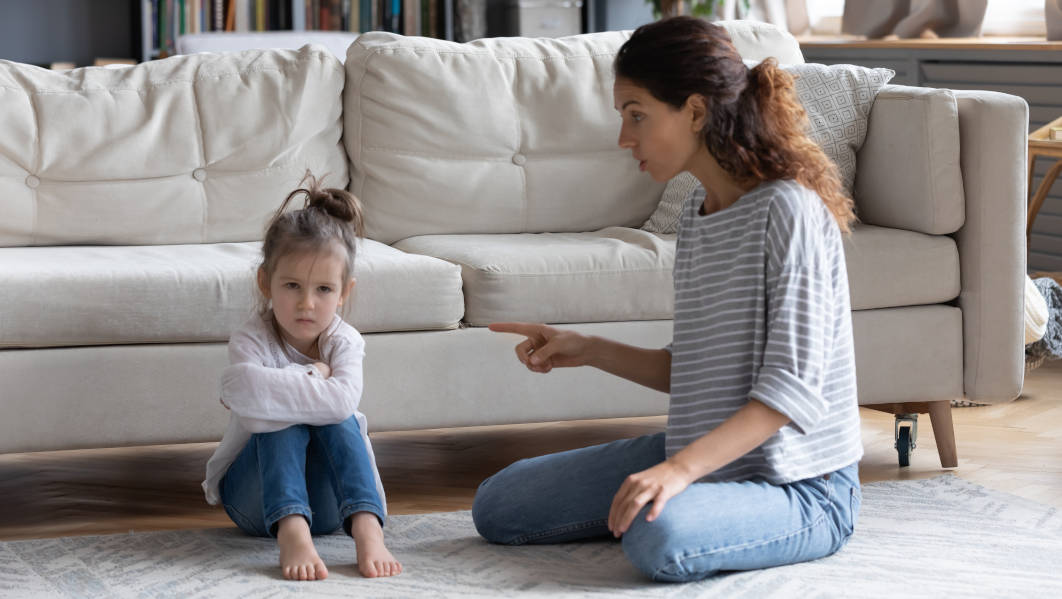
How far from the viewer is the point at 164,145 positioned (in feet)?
8.91

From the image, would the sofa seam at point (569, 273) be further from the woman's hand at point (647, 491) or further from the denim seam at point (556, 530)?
the woman's hand at point (647, 491)

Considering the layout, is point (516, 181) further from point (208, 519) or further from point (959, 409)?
point (959, 409)

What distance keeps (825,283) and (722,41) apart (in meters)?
0.35

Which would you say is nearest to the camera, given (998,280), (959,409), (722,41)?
(722,41)

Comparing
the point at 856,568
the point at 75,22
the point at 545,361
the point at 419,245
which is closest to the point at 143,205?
the point at 419,245

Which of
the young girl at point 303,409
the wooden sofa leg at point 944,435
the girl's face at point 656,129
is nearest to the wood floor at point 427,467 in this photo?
the wooden sofa leg at point 944,435

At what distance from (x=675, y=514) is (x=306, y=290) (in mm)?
650

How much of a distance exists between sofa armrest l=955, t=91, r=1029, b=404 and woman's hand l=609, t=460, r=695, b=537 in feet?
3.50

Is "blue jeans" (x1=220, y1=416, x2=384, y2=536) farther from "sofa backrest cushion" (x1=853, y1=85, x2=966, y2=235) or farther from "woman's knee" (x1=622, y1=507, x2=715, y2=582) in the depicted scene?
"sofa backrest cushion" (x1=853, y1=85, x2=966, y2=235)

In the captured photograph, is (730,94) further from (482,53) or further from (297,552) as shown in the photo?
(482,53)

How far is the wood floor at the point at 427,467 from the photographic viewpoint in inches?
90.5

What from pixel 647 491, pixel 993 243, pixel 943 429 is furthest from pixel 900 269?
pixel 647 491

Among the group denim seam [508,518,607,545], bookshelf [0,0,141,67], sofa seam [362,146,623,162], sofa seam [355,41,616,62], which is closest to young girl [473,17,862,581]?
denim seam [508,518,607,545]

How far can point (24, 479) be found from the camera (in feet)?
8.28
